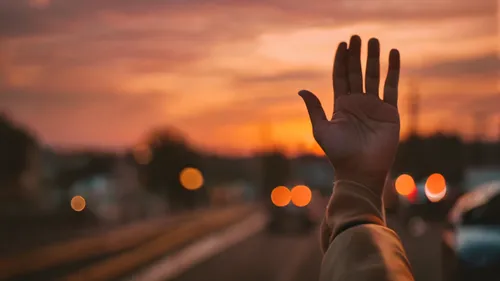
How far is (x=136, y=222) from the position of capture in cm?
2569

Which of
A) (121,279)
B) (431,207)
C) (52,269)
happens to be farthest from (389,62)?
(52,269)

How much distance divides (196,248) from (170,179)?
326 cm

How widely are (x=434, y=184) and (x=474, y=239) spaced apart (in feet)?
2.60

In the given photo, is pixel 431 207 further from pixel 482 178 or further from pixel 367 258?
pixel 367 258

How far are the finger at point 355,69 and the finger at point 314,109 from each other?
0.10 metres

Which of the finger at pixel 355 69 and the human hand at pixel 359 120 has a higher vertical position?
the finger at pixel 355 69

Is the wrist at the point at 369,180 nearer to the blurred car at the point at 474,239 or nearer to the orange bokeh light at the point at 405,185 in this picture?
the orange bokeh light at the point at 405,185

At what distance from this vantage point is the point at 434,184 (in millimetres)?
7426

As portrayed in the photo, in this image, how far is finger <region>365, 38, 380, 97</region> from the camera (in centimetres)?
257

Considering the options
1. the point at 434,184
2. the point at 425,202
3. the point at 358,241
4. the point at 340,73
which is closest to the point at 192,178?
the point at 425,202

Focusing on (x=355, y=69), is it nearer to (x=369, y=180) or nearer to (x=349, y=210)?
(x=369, y=180)

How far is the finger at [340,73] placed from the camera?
2582mm

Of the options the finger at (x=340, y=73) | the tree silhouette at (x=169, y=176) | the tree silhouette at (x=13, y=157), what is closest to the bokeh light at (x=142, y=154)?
the tree silhouette at (x=169, y=176)

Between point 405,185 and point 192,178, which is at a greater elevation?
point 405,185
